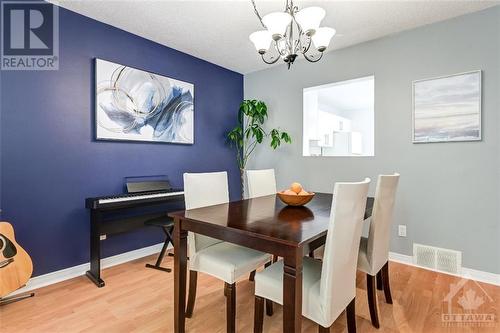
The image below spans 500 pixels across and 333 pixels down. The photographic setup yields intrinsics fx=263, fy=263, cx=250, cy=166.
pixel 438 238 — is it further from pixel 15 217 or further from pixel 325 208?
pixel 15 217

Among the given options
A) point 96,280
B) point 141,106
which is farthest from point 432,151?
point 96,280

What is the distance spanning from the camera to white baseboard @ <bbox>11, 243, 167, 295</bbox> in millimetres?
2303

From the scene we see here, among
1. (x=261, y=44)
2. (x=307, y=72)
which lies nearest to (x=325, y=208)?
(x=261, y=44)

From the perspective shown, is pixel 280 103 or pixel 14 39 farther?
pixel 280 103

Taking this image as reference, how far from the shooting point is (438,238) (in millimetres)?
2691

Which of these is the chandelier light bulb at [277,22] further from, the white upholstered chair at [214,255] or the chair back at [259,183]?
the chair back at [259,183]

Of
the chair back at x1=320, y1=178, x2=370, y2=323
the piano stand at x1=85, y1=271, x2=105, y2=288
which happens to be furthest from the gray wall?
the piano stand at x1=85, y1=271, x2=105, y2=288

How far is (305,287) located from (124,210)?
225 centimetres

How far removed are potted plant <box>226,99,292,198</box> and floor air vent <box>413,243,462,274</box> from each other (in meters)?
1.98

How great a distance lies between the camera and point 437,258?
268cm

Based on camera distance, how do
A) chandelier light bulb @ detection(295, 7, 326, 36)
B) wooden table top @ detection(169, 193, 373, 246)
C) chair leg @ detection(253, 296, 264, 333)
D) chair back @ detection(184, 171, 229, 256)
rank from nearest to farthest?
wooden table top @ detection(169, 193, 373, 246)
chair leg @ detection(253, 296, 264, 333)
chandelier light bulb @ detection(295, 7, 326, 36)
chair back @ detection(184, 171, 229, 256)

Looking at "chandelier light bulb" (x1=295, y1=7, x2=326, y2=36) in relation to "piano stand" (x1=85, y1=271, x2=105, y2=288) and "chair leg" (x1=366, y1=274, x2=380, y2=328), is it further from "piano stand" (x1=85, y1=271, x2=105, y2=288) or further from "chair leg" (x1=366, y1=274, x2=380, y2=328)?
"piano stand" (x1=85, y1=271, x2=105, y2=288)

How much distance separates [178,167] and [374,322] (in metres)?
2.67

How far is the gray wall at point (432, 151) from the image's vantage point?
243 centimetres
